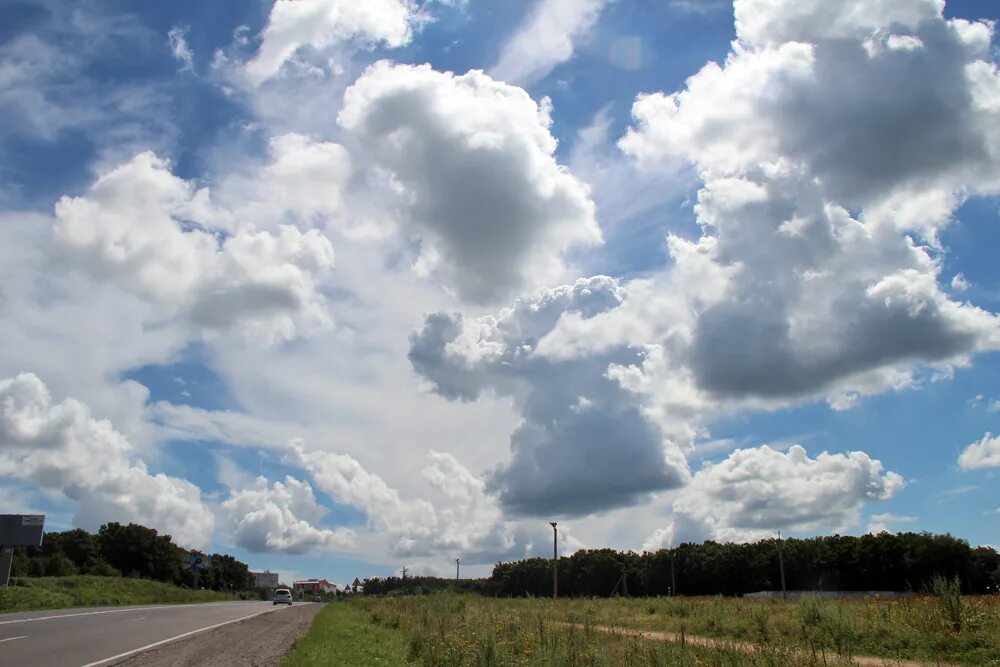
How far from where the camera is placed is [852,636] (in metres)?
17.9

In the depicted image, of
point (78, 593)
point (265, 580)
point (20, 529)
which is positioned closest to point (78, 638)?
point (78, 593)

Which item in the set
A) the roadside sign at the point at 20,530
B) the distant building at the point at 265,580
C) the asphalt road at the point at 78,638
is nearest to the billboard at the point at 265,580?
the distant building at the point at 265,580

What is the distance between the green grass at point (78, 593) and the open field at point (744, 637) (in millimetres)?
27821

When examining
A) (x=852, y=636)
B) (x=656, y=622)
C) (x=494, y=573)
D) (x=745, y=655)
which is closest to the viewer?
(x=745, y=655)

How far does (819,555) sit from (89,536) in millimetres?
121224

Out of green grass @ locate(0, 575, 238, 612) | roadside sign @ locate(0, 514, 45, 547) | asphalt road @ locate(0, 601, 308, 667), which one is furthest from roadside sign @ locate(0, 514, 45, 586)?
asphalt road @ locate(0, 601, 308, 667)

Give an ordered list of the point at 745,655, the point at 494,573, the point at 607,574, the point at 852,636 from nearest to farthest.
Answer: the point at 745,655, the point at 852,636, the point at 607,574, the point at 494,573

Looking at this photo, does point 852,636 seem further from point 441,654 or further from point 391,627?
point 391,627

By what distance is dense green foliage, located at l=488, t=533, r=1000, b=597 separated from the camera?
77.7 metres

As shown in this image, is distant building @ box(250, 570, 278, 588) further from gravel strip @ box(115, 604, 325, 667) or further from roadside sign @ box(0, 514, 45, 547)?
gravel strip @ box(115, 604, 325, 667)

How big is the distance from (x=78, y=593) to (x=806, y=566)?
259 ft

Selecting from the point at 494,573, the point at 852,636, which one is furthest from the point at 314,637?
the point at 494,573

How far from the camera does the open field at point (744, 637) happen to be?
1148 cm

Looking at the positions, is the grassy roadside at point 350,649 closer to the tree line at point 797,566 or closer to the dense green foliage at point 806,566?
the tree line at point 797,566
